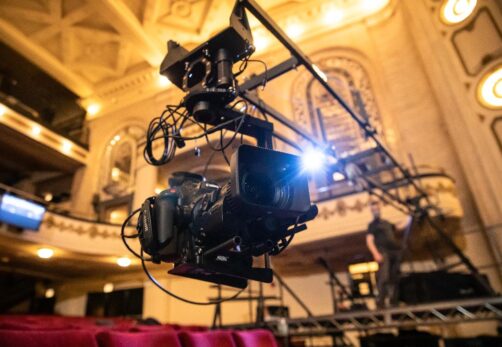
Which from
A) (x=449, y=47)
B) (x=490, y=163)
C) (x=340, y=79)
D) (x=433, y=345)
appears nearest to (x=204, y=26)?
(x=340, y=79)

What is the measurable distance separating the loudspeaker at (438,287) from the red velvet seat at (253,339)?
1.74 metres

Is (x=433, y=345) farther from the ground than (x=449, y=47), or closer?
closer

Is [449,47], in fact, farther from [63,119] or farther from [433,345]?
[63,119]

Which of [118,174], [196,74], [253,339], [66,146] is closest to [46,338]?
[196,74]

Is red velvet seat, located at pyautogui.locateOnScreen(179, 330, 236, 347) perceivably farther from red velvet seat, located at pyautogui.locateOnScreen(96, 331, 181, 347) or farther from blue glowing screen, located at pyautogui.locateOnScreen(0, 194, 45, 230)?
blue glowing screen, located at pyautogui.locateOnScreen(0, 194, 45, 230)

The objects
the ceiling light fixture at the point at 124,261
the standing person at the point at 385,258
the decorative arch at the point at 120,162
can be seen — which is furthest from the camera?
the decorative arch at the point at 120,162

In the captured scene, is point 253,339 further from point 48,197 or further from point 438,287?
point 48,197

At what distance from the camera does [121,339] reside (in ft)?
4.78

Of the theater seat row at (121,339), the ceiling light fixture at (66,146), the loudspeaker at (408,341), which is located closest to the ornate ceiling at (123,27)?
the ceiling light fixture at (66,146)

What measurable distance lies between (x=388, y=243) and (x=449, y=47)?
12.6 ft

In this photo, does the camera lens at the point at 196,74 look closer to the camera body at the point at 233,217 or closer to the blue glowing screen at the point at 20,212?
the camera body at the point at 233,217

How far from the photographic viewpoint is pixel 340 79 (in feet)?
27.5

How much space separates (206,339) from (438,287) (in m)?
2.53

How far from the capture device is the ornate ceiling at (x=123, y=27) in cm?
884
